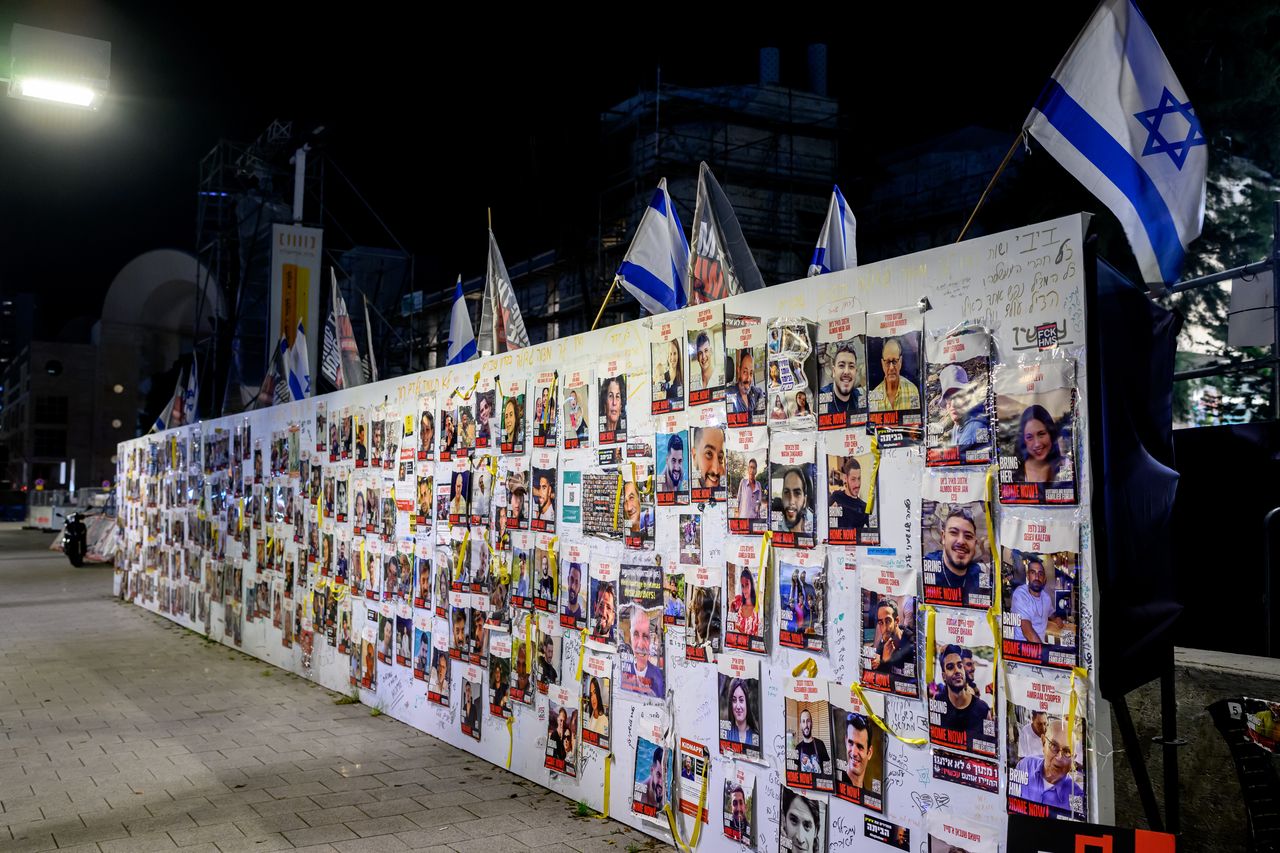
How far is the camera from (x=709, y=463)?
5.04 meters

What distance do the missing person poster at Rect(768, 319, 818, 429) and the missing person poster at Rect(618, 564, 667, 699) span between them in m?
1.26

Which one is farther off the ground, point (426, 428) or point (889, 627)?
point (426, 428)

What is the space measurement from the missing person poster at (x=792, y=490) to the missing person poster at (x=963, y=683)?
2.58ft

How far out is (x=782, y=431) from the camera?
461 centimetres

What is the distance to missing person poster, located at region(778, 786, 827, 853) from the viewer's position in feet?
14.0

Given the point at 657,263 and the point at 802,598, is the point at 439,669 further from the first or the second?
the point at 802,598

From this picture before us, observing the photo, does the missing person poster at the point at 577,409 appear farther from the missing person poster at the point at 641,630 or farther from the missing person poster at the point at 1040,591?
the missing person poster at the point at 1040,591

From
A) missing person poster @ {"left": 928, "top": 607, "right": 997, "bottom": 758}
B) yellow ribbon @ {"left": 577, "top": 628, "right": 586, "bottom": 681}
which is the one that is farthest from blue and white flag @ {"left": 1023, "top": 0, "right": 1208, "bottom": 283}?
yellow ribbon @ {"left": 577, "top": 628, "right": 586, "bottom": 681}

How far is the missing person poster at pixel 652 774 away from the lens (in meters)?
5.21

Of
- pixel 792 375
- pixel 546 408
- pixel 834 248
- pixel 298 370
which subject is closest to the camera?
pixel 792 375

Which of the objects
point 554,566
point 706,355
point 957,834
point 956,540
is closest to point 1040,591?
point 956,540

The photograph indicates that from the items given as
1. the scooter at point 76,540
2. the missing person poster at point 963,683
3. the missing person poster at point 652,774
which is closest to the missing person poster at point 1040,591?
the missing person poster at point 963,683

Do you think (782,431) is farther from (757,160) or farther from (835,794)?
(757,160)

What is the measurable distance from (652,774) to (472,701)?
2072 millimetres
